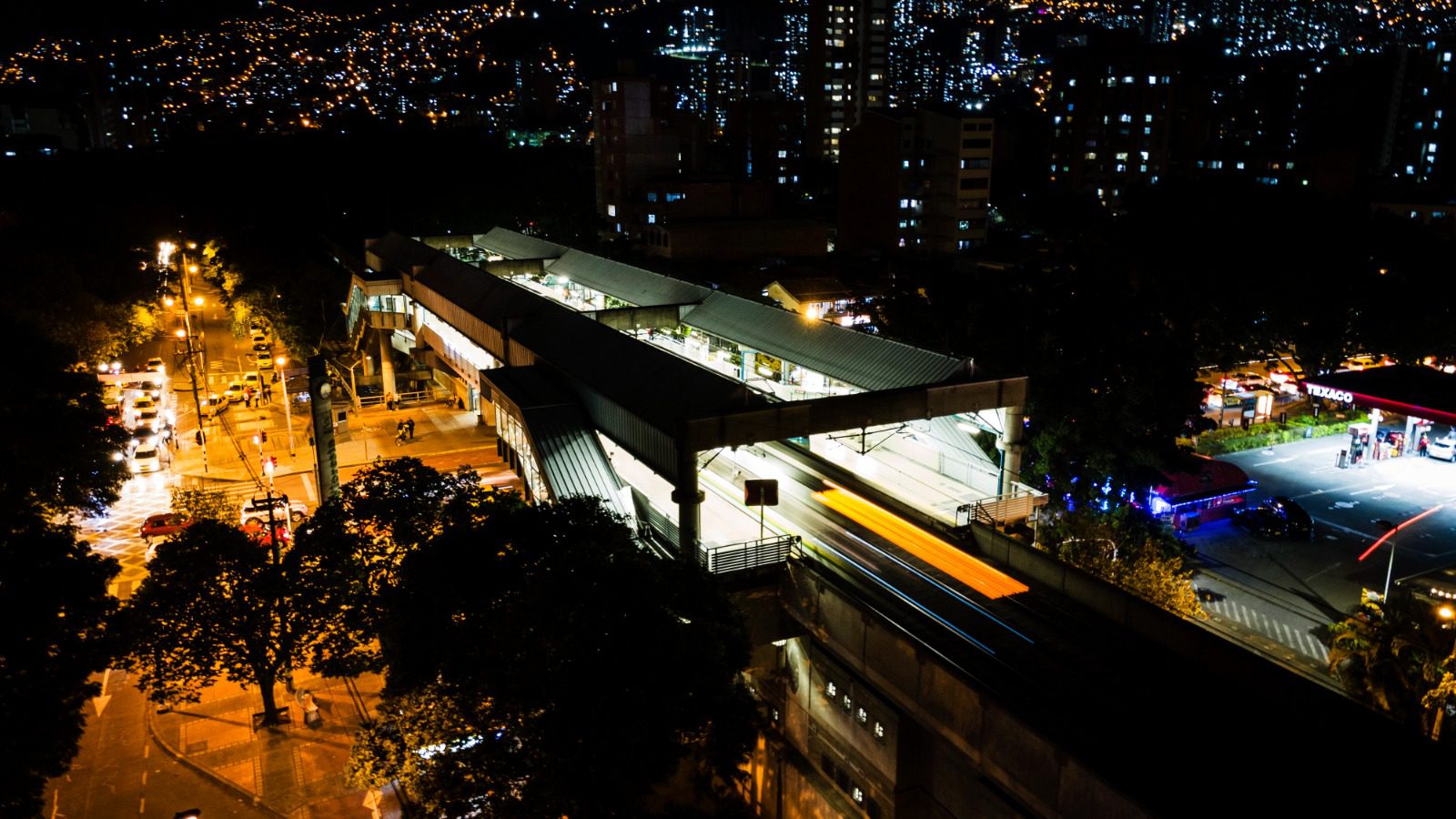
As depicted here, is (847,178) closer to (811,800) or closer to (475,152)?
(475,152)

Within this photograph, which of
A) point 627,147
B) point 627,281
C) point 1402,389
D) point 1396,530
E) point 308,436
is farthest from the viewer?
point 627,147

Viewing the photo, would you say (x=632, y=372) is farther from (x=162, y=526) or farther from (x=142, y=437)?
(x=142, y=437)

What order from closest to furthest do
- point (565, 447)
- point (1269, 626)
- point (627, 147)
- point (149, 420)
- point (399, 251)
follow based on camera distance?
point (565, 447) < point (1269, 626) < point (149, 420) < point (399, 251) < point (627, 147)

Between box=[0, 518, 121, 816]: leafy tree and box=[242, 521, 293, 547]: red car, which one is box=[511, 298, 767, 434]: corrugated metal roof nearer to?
box=[242, 521, 293, 547]: red car

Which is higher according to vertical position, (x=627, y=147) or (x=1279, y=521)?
(x=627, y=147)

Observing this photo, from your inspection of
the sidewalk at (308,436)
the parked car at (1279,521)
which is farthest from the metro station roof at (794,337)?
the parked car at (1279,521)

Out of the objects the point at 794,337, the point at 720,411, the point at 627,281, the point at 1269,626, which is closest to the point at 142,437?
the point at 627,281

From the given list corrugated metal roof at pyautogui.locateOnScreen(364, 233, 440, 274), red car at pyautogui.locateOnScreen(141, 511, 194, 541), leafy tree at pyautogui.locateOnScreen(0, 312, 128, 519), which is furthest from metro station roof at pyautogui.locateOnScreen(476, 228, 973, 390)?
leafy tree at pyautogui.locateOnScreen(0, 312, 128, 519)
